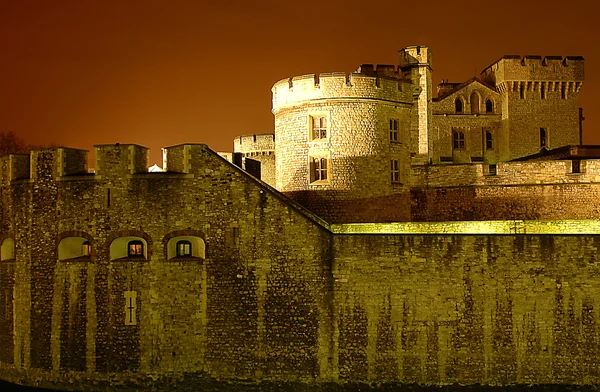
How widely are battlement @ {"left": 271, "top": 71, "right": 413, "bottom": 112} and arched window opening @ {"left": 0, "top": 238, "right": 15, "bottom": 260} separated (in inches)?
412

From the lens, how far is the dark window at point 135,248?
2131 cm

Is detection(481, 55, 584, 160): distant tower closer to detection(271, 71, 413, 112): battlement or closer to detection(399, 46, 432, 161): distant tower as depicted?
detection(399, 46, 432, 161): distant tower

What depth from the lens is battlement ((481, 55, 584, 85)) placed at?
151 ft

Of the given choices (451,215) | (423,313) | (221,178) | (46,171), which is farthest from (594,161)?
(46,171)

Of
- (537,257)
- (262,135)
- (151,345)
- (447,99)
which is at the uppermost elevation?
(447,99)

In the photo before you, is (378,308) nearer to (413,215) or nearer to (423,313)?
(423,313)

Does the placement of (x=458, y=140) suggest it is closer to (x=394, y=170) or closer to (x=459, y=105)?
(x=459, y=105)

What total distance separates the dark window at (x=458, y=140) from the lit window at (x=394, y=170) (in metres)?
21.1

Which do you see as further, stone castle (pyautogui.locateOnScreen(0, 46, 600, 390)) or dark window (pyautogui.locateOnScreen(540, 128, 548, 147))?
dark window (pyautogui.locateOnScreen(540, 128, 548, 147))

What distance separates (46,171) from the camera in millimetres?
20875

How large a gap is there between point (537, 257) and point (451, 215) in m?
7.89

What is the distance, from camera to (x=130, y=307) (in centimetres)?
2005

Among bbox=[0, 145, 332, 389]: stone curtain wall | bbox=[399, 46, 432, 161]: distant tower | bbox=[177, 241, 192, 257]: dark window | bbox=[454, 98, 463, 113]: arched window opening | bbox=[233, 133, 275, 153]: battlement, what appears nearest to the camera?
bbox=[0, 145, 332, 389]: stone curtain wall

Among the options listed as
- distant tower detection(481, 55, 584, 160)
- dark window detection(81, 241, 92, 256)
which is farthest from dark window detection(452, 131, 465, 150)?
dark window detection(81, 241, 92, 256)
